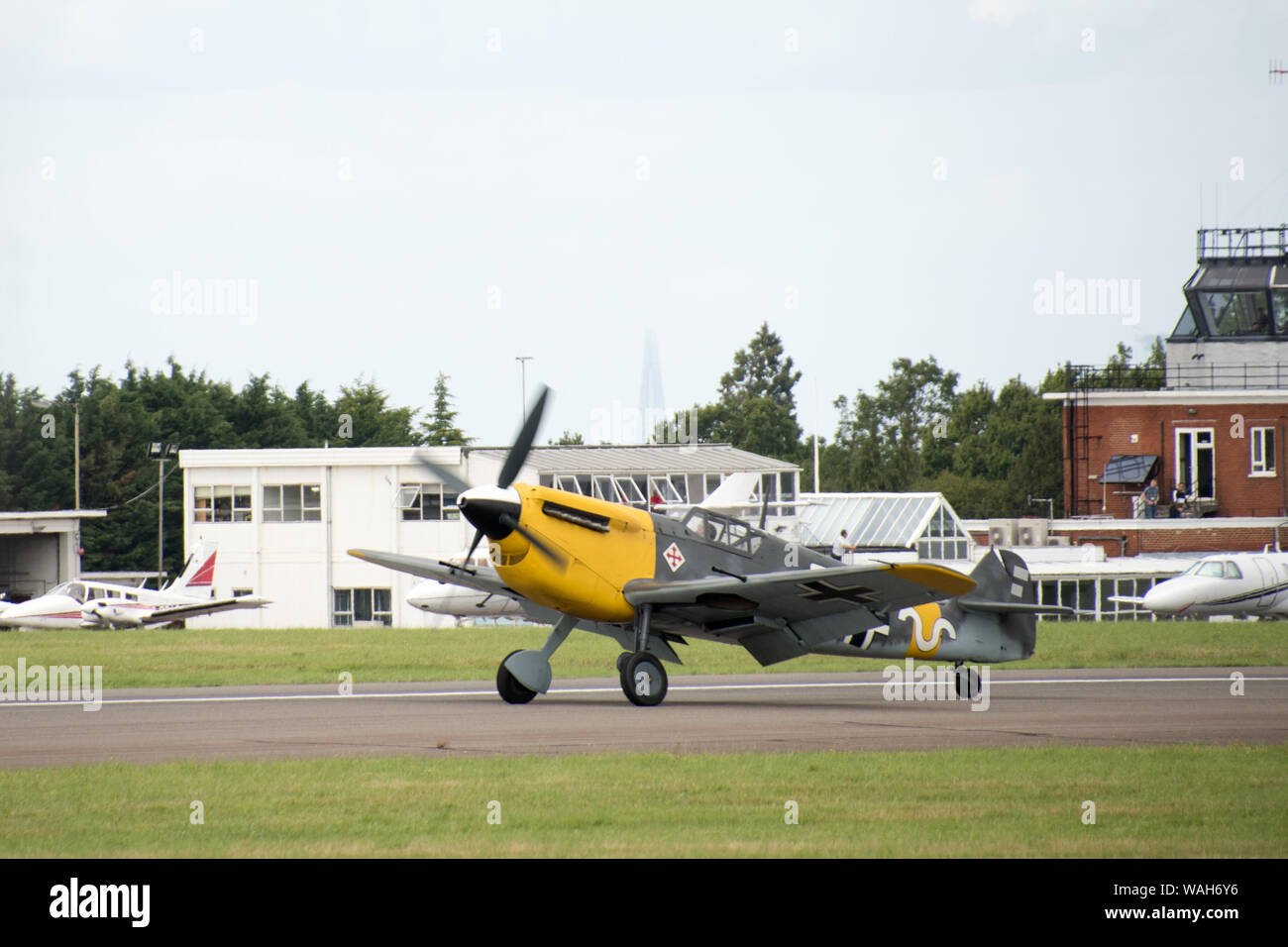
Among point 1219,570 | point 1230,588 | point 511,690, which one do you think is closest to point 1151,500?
point 1219,570

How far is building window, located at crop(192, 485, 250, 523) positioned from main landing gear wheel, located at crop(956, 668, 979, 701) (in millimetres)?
49079

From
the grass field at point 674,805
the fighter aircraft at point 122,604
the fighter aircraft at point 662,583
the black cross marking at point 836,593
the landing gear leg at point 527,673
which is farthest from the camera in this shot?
the fighter aircraft at point 122,604

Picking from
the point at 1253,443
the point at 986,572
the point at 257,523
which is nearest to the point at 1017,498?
the point at 1253,443

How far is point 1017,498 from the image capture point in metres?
102

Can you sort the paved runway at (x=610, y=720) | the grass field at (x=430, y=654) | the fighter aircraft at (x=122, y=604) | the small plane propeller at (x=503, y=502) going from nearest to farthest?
1. the paved runway at (x=610, y=720)
2. the small plane propeller at (x=503, y=502)
3. the grass field at (x=430, y=654)
4. the fighter aircraft at (x=122, y=604)

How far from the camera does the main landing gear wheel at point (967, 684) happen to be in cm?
2133

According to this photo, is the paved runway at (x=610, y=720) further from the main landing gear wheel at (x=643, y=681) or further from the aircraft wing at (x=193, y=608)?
the aircraft wing at (x=193, y=608)

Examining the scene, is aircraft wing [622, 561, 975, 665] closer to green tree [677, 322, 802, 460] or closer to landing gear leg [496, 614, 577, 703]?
landing gear leg [496, 614, 577, 703]

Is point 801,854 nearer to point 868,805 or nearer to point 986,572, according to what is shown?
point 868,805

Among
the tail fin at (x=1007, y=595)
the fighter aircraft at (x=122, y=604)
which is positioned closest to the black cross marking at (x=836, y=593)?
the tail fin at (x=1007, y=595)

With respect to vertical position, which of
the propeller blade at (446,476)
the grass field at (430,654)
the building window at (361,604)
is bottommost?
the building window at (361,604)

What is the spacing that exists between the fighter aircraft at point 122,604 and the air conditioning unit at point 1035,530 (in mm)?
33899
